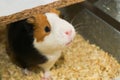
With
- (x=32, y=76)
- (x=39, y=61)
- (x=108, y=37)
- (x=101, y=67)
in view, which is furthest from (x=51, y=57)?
(x=108, y=37)

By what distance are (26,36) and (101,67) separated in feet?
1.44

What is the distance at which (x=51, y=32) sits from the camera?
123 cm

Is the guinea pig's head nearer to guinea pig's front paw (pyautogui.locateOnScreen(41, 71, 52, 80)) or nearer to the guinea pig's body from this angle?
the guinea pig's body

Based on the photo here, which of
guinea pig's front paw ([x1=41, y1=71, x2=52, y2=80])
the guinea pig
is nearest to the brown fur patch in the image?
the guinea pig

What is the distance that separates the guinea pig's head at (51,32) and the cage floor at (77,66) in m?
0.23

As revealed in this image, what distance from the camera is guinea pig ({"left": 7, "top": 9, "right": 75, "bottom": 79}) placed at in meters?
1.22

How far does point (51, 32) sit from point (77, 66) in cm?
35

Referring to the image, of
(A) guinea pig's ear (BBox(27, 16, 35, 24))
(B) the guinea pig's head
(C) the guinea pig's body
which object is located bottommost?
Result: (C) the guinea pig's body

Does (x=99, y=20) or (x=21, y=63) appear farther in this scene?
(x=99, y=20)

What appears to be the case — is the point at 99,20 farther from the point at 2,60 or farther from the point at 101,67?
the point at 2,60

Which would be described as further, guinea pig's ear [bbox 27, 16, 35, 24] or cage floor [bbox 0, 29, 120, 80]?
cage floor [bbox 0, 29, 120, 80]

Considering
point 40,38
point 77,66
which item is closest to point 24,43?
A: point 40,38

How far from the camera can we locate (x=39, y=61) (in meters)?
1.35

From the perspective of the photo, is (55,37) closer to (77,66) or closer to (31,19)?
(31,19)
